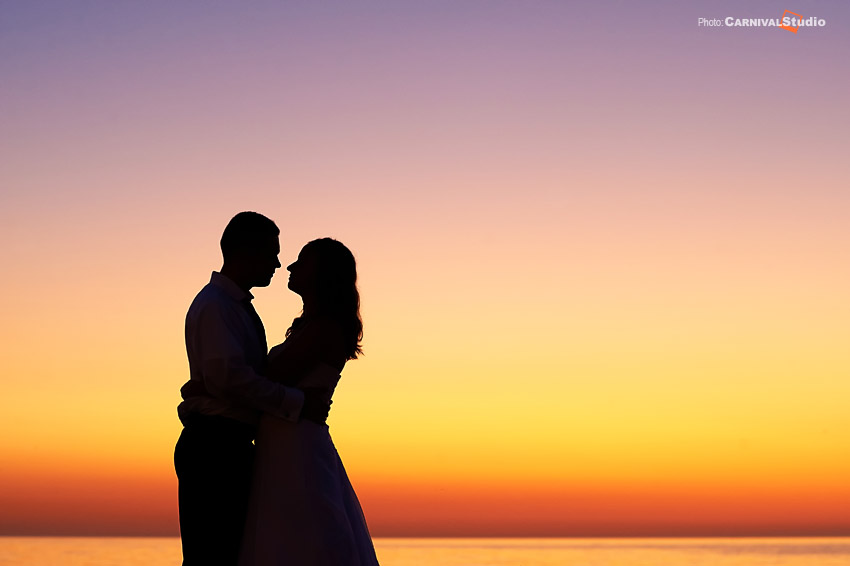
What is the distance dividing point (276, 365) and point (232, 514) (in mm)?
851

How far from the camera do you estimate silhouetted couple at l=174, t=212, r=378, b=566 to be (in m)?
5.06

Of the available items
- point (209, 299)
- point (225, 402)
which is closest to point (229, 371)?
point (225, 402)

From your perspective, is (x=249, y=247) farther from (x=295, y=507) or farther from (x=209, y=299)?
(x=295, y=507)

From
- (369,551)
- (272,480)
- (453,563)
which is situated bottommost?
(453,563)

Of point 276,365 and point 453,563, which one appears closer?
point 276,365

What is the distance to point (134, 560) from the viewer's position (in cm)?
2780

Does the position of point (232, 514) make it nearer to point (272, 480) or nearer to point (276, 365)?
point (272, 480)

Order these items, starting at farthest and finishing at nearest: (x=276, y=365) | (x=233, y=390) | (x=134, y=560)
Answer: (x=134, y=560)
(x=276, y=365)
(x=233, y=390)

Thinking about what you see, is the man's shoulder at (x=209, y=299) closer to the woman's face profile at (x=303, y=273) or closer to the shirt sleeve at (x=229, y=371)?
the shirt sleeve at (x=229, y=371)

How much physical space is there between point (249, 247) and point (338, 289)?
58 centimetres

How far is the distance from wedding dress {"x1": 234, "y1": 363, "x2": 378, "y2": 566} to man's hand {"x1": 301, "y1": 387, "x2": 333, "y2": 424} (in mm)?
35

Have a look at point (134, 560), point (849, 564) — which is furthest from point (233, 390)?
point (849, 564)

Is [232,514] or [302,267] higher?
[302,267]

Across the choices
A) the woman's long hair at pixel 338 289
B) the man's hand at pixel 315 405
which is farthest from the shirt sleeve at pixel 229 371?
the woman's long hair at pixel 338 289
